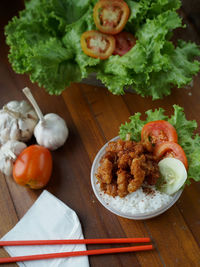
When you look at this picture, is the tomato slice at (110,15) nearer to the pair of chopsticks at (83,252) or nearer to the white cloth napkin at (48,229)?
the white cloth napkin at (48,229)

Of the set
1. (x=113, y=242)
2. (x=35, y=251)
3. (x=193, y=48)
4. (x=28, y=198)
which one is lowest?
(x=113, y=242)

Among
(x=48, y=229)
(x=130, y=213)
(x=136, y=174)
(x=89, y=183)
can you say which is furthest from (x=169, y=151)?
(x=48, y=229)

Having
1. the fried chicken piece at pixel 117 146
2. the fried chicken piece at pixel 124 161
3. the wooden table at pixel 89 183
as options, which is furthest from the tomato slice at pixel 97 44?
the fried chicken piece at pixel 124 161

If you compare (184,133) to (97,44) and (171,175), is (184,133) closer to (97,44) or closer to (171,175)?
(171,175)

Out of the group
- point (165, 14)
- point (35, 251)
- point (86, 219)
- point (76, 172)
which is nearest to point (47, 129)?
point (76, 172)

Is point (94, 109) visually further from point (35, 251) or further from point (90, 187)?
point (35, 251)
